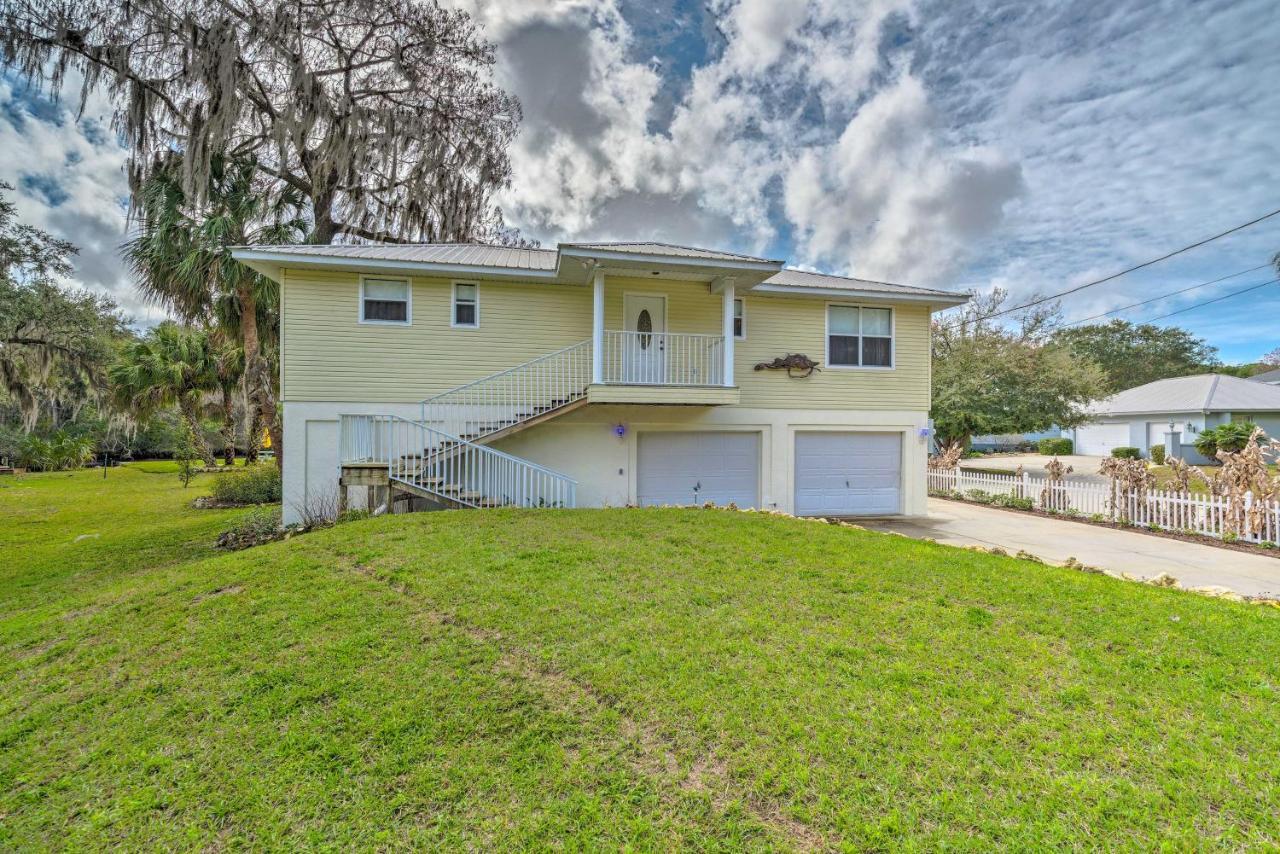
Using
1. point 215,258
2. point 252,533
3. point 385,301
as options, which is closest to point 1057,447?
point 385,301

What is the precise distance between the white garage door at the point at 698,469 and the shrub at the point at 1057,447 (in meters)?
32.8

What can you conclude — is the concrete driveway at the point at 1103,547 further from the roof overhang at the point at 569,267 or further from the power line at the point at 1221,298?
the power line at the point at 1221,298

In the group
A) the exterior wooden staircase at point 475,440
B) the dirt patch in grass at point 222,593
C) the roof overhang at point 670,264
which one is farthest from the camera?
the roof overhang at point 670,264

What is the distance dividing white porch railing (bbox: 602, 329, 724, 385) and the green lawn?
562cm

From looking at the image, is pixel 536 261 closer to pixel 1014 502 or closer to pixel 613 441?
pixel 613 441

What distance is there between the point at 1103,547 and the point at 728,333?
280 inches

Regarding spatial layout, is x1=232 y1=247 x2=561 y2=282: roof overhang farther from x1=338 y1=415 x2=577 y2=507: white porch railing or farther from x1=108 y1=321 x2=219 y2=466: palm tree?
x1=108 y1=321 x2=219 y2=466: palm tree

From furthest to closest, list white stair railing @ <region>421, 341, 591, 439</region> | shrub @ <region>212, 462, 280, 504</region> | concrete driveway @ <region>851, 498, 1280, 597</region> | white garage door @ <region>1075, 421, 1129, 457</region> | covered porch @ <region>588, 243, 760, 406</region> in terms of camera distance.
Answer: white garage door @ <region>1075, 421, 1129, 457</region> → shrub @ <region>212, 462, 280, 504</region> → white stair railing @ <region>421, 341, 591, 439</region> → covered porch @ <region>588, 243, 760, 406</region> → concrete driveway @ <region>851, 498, 1280, 597</region>

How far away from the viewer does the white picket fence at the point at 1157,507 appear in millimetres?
8375

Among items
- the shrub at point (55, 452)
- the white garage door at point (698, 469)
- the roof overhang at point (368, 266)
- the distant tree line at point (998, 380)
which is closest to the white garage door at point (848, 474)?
the white garage door at point (698, 469)

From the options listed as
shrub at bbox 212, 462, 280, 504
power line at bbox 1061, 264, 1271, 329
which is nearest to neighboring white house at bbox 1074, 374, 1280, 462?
power line at bbox 1061, 264, 1271, 329

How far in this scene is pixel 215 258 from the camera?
12156 millimetres

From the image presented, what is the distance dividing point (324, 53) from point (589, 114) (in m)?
8.20

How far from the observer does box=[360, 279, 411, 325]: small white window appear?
1008 cm
